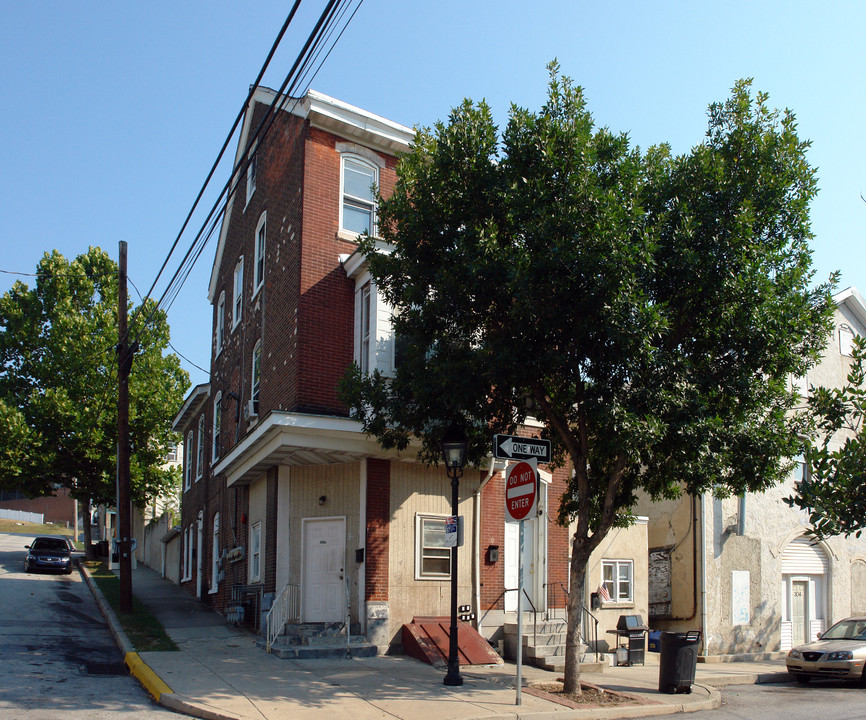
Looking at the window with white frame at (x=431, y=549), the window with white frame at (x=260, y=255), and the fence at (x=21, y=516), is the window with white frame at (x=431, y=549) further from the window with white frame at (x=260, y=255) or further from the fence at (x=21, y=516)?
the fence at (x=21, y=516)

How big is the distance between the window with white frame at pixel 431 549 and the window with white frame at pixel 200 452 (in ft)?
39.8

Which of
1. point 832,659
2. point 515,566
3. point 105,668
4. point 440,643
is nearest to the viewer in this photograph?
point 105,668

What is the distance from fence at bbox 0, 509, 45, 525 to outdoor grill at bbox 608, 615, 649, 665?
223 ft

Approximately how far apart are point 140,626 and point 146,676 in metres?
5.69

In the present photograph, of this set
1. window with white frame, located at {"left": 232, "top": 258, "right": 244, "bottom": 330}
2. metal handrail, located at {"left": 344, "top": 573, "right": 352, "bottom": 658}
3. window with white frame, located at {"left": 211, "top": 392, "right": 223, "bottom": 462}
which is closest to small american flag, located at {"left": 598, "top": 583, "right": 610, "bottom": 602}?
metal handrail, located at {"left": 344, "top": 573, "right": 352, "bottom": 658}

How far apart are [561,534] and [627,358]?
8115 millimetres

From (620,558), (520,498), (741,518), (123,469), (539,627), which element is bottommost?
(539,627)

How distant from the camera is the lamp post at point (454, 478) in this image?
38.9 ft

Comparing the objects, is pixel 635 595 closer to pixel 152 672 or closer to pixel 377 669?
pixel 377 669

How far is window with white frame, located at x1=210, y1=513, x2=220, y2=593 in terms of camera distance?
2234 centimetres


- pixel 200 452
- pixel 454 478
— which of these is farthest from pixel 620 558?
pixel 200 452

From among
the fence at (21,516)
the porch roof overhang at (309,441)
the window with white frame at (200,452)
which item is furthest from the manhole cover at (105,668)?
the fence at (21,516)

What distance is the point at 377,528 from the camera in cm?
1532

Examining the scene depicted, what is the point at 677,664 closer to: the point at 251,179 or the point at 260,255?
the point at 260,255
